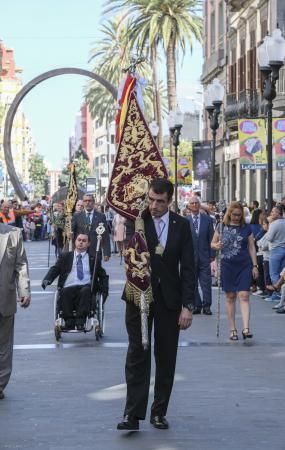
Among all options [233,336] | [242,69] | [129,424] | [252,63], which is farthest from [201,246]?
[242,69]

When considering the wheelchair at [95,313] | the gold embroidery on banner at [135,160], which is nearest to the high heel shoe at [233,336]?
the wheelchair at [95,313]

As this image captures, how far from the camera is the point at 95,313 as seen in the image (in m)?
15.4

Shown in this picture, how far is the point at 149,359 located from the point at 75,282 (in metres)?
6.26

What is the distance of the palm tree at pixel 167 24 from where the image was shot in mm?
56625

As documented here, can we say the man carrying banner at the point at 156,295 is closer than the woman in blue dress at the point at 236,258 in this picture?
Yes

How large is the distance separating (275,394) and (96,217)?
34.8 feet

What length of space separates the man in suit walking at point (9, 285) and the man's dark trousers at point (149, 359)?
156 cm

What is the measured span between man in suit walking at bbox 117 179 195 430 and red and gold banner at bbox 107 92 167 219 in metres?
3.23

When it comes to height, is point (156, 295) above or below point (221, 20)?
below

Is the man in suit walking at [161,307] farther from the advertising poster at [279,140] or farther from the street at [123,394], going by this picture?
the advertising poster at [279,140]

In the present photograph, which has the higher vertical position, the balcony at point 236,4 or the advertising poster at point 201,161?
the balcony at point 236,4

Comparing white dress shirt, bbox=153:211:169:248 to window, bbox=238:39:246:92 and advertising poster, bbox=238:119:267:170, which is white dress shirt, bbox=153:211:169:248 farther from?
window, bbox=238:39:246:92

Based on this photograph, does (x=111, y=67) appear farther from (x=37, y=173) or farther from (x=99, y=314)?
(x=37, y=173)

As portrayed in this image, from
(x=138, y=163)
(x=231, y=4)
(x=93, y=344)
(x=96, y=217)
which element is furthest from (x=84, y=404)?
(x=231, y=4)
